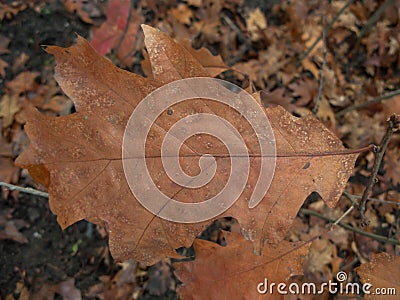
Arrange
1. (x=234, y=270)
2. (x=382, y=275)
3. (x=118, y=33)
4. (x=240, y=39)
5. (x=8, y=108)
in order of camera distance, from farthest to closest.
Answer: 1. (x=240, y=39)
2. (x=118, y=33)
3. (x=8, y=108)
4. (x=234, y=270)
5. (x=382, y=275)

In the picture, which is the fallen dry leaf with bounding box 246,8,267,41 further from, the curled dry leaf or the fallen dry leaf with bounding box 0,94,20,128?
the curled dry leaf

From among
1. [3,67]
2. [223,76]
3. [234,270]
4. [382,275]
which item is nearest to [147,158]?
[234,270]

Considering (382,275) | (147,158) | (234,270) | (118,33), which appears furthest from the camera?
(118,33)

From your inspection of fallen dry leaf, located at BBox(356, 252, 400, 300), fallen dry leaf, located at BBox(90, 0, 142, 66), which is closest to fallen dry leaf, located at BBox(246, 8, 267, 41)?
fallen dry leaf, located at BBox(90, 0, 142, 66)

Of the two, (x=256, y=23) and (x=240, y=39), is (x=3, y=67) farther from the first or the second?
(x=256, y=23)

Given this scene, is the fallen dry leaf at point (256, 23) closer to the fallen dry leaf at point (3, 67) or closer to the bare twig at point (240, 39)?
the bare twig at point (240, 39)

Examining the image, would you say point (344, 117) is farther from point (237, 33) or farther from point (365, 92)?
point (237, 33)
